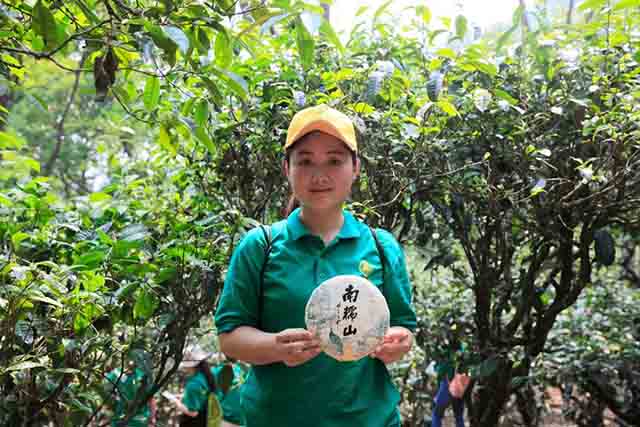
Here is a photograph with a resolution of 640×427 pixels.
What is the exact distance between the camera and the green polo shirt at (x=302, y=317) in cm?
145

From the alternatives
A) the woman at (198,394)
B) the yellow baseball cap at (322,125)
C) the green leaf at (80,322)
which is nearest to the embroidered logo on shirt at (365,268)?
the yellow baseball cap at (322,125)

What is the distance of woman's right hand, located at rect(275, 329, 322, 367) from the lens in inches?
53.9

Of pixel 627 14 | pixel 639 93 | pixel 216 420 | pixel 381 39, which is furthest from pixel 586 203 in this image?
pixel 216 420

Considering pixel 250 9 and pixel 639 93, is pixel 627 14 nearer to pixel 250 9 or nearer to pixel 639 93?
pixel 639 93

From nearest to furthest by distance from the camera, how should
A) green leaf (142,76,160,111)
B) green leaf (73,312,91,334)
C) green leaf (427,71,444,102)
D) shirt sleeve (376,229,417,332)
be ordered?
1. shirt sleeve (376,229,417,332)
2. green leaf (142,76,160,111)
3. green leaf (73,312,91,334)
4. green leaf (427,71,444,102)

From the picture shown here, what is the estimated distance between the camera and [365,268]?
155 cm

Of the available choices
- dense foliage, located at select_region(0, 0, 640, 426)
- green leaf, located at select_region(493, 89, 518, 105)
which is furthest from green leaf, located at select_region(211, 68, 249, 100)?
green leaf, located at select_region(493, 89, 518, 105)

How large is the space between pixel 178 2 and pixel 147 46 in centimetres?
20

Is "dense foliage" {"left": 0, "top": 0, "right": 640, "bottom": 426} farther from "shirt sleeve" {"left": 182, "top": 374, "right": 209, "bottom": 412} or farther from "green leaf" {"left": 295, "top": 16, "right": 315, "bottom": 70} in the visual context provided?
"shirt sleeve" {"left": 182, "top": 374, "right": 209, "bottom": 412}

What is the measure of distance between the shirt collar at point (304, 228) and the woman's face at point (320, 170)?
54mm

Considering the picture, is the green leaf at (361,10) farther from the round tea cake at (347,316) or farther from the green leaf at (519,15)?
the round tea cake at (347,316)

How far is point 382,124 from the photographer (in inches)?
106

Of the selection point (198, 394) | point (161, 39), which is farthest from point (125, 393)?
point (161, 39)

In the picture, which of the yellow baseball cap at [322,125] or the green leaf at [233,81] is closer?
the yellow baseball cap at [322,125]
